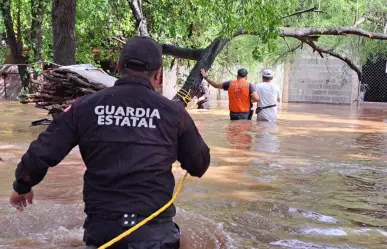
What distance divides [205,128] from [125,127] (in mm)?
10191

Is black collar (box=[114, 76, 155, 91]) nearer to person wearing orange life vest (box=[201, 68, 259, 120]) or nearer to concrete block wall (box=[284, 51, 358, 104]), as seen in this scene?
person wearing orange life vest (box=[201, 68, 259, 120])

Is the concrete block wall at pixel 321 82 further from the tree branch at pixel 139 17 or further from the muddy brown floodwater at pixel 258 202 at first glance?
the muddy brown floodwater at pixel 258 202

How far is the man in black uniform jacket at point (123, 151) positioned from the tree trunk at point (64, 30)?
862 cm

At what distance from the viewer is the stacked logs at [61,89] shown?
10.1m

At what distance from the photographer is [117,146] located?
271cm

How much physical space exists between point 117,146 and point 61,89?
819 cm

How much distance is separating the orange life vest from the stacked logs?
144 inches

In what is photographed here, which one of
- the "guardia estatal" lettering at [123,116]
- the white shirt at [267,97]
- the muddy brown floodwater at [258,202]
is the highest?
the "guardia estatal" lettering at [123,116]

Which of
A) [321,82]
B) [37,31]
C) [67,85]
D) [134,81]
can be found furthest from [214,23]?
[321,82]

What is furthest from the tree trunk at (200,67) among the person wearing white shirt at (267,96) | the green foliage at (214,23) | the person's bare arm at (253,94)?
the person wearing white shirt at (267,96)

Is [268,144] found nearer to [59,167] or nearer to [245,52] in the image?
[59,167]

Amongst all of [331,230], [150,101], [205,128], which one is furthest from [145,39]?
[205,128]

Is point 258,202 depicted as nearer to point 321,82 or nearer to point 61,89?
point 61,89

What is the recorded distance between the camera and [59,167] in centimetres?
701
